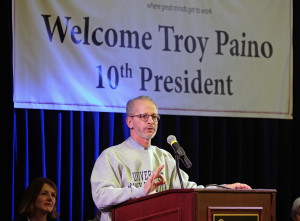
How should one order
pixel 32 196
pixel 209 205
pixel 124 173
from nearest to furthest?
pixel 209 205 < pixel 124 173 < pixel 32 196

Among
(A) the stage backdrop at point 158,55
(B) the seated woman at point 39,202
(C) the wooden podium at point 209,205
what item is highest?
(A) the stage backdrop at point 158,55

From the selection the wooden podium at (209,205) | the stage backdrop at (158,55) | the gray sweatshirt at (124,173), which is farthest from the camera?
the stage backdrop at (158,55)

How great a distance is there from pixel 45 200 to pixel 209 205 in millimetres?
1725

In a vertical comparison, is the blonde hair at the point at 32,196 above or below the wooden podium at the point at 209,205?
below

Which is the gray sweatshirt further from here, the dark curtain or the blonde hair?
the dark curtain

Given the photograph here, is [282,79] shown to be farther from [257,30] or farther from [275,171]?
[275,171]

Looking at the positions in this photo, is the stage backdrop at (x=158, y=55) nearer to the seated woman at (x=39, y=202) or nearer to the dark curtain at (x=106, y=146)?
the dark curtain at (x=106, y=146)

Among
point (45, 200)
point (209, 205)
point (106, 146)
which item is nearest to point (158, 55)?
point (106, 146)

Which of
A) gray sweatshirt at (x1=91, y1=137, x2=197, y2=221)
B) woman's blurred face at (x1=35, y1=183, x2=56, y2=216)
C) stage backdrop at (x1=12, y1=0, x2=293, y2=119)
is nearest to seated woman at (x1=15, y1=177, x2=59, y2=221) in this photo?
woman's blurred face at (x1=35, y1=183, x2=56, y2=216)

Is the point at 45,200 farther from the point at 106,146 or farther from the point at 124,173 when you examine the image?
the point at 124,173

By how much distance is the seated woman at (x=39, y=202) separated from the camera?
446 centimetres

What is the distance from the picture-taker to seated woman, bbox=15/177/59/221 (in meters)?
4.46

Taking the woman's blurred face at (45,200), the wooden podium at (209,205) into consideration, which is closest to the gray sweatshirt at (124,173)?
the wooden podium at (209,205)

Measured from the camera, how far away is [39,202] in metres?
4.51
